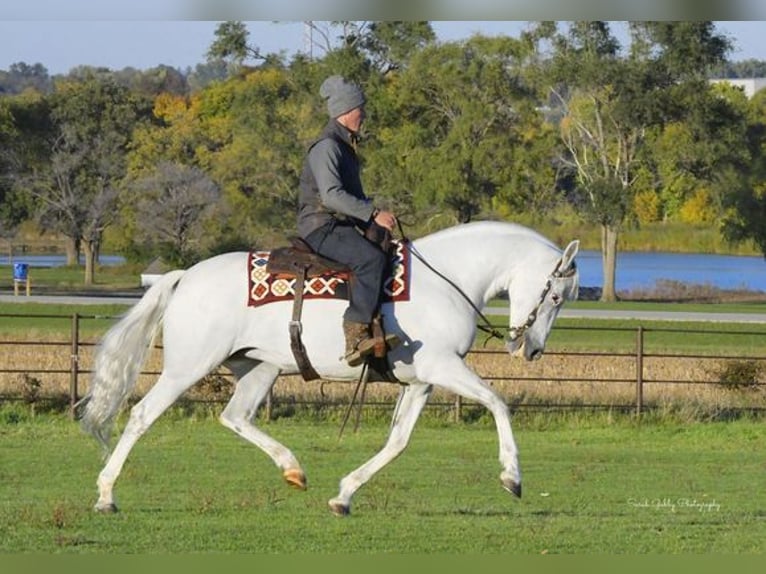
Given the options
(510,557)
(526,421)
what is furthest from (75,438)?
(510,557)

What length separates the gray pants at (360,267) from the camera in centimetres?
995

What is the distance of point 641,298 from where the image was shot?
54.5 m

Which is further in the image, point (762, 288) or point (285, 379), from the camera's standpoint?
point (762, 288)

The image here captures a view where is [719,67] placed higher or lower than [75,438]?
higher

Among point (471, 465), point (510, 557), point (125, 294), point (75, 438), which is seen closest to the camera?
point (510, 557)

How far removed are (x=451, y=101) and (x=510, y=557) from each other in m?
47.3

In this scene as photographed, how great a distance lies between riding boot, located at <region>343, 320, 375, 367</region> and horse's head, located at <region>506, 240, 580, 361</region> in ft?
3.64

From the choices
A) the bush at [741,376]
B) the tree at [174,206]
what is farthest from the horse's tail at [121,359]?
the tree at [174,206]

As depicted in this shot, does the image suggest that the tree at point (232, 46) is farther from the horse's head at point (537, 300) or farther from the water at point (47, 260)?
the horse's head at point (537, 300)

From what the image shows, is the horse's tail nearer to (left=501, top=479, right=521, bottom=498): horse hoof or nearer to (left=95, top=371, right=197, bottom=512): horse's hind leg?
(left=95, top=371, right=197, bottom=512): horse's hind leg

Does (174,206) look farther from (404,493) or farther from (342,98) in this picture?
(342,98)

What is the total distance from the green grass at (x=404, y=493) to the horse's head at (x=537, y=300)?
112 centimetres

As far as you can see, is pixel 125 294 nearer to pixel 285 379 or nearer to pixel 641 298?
pixel 641 298

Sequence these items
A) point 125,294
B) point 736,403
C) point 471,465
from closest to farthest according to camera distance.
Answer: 1. point 471,465
2. point 736,403
3. point 125,294
